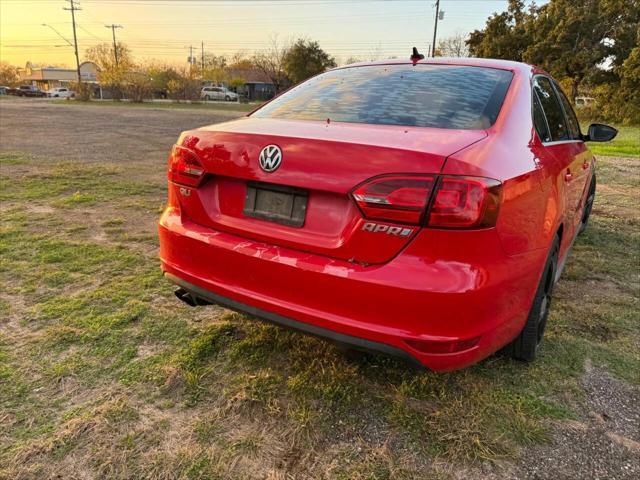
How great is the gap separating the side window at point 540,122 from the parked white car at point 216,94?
2378 inches

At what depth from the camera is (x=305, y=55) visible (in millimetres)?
53562

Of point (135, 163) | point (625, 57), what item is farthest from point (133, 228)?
point (625, 57)

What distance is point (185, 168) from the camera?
230cm

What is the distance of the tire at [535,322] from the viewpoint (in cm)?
242

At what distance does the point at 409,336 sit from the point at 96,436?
1.36 meters

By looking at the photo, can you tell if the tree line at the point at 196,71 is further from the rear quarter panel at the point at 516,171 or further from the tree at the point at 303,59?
the rear quarter panel at the point at 516,171

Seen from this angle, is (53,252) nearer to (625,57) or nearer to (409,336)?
(409,336)

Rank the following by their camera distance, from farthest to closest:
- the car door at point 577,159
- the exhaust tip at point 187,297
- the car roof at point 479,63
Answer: the car door at point 577,159 → the car roof at point 479,63 → the exhaust tip at point 187,297

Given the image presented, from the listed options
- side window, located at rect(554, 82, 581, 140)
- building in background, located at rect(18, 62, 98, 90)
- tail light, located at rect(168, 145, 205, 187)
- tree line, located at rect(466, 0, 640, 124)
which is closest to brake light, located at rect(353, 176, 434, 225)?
tail light, located at rect(168, 145, 205, 187)

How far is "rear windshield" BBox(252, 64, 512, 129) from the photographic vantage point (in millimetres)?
2199

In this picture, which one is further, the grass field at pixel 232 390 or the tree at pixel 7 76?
the tree at pixel 7 76

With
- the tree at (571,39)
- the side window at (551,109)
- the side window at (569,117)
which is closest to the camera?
the side window at (551,109)

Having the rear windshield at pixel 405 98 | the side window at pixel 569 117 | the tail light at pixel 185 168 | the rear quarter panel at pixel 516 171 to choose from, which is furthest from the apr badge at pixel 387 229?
the side window at pixel 569 117

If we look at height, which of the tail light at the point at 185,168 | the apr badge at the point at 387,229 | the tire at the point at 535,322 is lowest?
the tire at the point at 535,322
